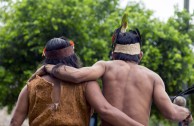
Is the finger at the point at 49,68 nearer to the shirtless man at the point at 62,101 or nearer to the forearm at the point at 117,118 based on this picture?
the shirtless man at the point at 62,101

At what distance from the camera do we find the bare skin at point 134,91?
13.3ft

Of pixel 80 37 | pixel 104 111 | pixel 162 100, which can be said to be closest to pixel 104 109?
pixel 104 111

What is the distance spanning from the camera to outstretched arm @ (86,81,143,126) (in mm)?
3922

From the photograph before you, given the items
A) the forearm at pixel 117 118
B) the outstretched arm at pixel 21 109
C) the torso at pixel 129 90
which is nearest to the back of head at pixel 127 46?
the torso at pixel 129 90

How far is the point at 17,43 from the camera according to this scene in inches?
437

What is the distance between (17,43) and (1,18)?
1.12 meters

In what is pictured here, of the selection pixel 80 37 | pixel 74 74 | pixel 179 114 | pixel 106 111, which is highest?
pixel 74 74

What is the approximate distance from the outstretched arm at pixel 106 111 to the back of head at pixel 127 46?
1.37 feet

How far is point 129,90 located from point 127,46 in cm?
35

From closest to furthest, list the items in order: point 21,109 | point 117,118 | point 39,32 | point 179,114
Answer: point 117,118, point 179,114, point 21,109, point 39,32

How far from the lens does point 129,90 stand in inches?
162

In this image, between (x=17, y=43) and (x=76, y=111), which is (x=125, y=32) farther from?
(x=17, y=43)

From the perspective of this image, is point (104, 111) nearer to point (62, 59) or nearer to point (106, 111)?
point (106, 111)

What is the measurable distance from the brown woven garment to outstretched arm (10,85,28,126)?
0.09 meters
